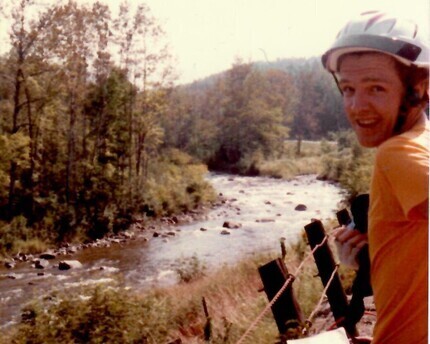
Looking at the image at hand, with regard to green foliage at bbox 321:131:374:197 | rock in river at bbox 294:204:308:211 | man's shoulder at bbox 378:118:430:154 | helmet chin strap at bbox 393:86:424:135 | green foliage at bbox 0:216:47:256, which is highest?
helmet chin strap at bbox 393:86:424:135

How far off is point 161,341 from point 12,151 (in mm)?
17031

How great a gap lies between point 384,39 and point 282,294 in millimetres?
2138

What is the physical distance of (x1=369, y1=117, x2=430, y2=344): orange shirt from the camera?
1.34 metres

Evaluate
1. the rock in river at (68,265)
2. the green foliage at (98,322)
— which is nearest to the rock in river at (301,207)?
the rock in river at (68,265)

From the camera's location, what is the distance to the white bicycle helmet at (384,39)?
1.58 meters

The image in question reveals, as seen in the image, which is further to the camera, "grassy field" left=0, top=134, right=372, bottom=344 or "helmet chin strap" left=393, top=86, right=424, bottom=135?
"grassy field" left=0, top=134, right=372, bottom=344

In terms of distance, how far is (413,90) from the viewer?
159 cm

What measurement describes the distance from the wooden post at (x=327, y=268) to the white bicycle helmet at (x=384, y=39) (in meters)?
2.57

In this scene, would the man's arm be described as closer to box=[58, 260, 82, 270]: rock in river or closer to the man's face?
the man's face

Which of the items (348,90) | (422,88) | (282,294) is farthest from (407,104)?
(282,294)

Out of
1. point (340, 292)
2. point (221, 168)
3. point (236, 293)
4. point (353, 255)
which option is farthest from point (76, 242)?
point (221, 168)

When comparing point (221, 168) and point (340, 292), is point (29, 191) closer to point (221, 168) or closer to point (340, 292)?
point (340, 292)

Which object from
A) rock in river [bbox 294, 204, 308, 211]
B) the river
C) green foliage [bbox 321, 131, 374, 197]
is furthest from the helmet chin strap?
rock in river [bbox 294, 204, 308, 211]

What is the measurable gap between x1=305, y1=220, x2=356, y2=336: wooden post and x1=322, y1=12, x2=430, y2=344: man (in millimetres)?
2410
